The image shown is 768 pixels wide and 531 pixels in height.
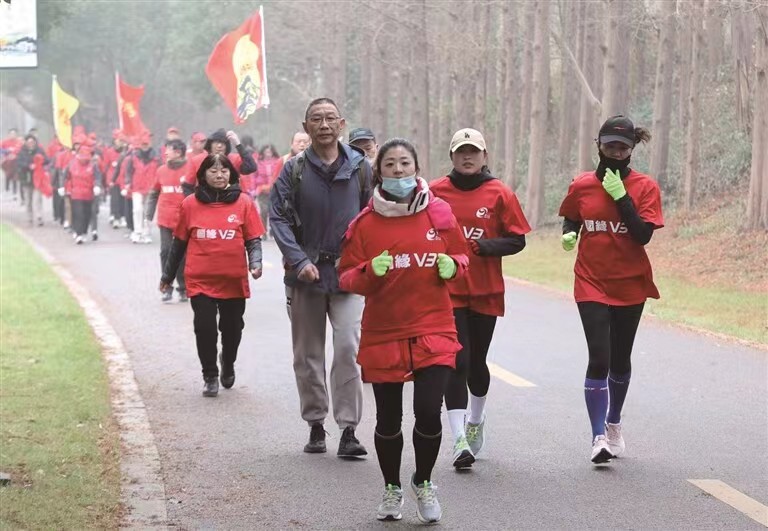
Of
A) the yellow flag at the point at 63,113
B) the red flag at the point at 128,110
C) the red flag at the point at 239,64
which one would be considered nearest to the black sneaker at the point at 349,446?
the red flag at the point at 239,64

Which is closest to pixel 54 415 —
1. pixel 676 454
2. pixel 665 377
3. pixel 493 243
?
pixel 493 243

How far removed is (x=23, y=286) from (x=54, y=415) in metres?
9.52

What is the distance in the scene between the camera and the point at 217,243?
10039 millimetres

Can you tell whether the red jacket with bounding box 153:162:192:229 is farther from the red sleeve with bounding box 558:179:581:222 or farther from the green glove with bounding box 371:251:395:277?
the green glove with bounding box 371:251:395:277

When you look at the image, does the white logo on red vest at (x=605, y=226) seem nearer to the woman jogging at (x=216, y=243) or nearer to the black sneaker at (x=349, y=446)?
the black sneaker at (x=349, y=446)

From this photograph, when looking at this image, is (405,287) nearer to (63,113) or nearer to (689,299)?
(689,299)

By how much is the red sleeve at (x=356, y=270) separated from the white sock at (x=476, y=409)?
5.54ft

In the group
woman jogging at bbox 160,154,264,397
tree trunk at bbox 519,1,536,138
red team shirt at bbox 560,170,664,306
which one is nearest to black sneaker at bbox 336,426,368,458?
red team shirt at bbox 560,170,664,306

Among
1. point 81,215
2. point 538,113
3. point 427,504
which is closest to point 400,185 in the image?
point 427,504

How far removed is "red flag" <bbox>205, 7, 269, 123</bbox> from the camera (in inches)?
716

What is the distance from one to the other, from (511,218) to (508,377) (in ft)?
12.5

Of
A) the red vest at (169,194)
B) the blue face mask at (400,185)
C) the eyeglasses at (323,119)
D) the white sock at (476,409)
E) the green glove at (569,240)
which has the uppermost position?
the eyeglasses at (323,119)

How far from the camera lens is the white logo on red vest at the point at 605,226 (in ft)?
25.3

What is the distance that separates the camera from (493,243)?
295 inches
